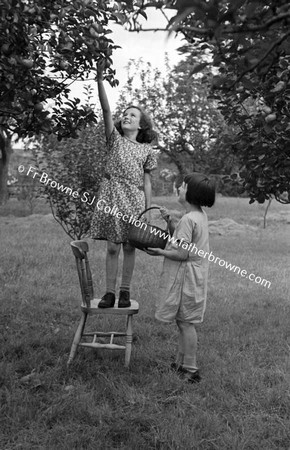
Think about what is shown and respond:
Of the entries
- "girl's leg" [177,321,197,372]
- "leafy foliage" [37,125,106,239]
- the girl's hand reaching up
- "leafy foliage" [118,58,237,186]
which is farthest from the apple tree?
"leafy foliage" [118,58,237,186]

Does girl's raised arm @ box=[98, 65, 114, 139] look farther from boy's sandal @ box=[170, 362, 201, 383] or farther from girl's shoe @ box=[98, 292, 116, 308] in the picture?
boy's sandal @ box=[170, 362, 201, 383]

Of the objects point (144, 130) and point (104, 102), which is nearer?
point (104, 102)

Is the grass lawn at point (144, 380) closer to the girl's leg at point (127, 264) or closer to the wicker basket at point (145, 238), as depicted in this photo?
the girl's leg at point (127, 264)

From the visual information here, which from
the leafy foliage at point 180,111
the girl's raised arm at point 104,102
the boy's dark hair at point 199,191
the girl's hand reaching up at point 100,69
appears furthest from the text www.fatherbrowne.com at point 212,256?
the leafy foliage at point 180,111

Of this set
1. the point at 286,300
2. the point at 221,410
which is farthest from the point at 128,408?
the point at 286,300

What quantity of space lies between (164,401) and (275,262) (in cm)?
741

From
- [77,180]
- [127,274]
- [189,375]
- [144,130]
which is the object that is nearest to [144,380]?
[189,375]

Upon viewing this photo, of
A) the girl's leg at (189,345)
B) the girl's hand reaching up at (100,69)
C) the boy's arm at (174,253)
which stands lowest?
the girl's leg at (189,345)

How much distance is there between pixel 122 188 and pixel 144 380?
1.42 metres

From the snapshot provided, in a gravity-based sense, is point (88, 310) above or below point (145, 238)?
below

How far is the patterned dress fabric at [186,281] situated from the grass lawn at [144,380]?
453 mm

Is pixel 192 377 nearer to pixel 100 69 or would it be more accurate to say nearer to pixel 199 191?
pixel 199 191

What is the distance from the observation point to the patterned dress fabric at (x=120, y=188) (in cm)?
403

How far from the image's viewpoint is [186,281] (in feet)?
12.1
